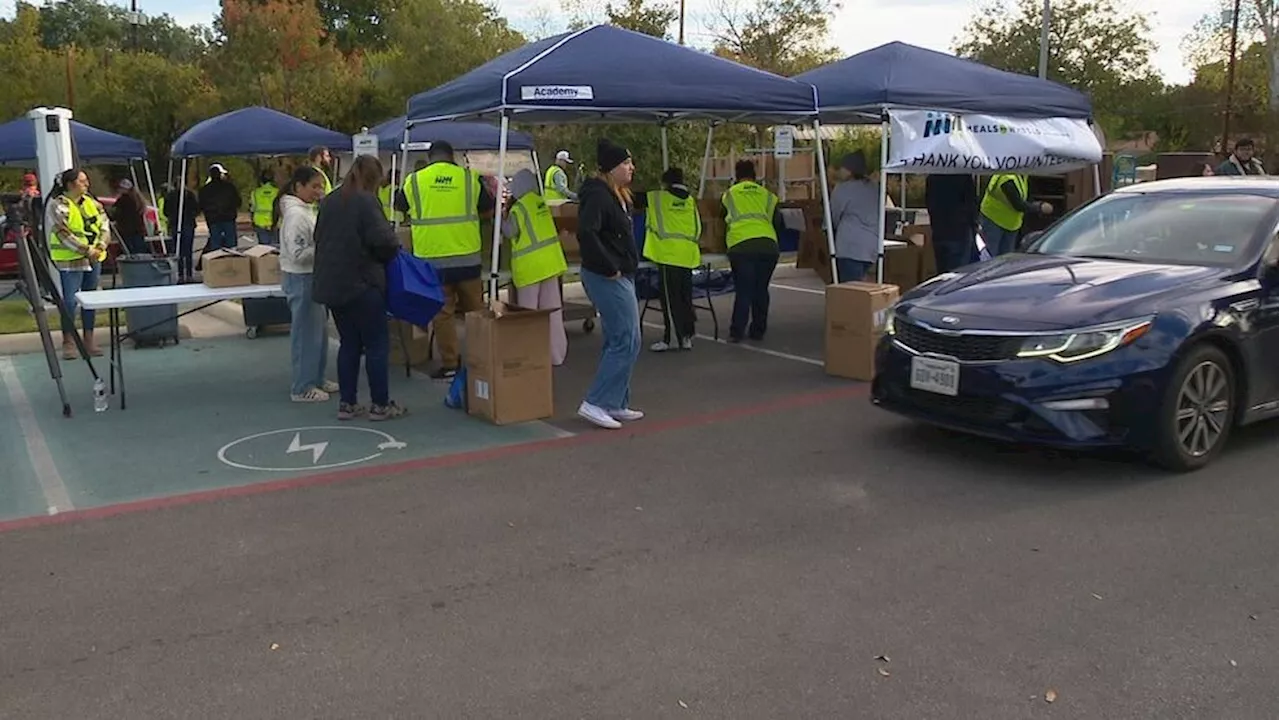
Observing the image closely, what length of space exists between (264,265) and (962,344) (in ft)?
17.4

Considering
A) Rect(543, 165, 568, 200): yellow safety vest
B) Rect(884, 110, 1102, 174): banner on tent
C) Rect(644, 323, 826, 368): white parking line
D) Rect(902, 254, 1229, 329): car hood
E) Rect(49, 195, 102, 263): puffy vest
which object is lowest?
Rect(644, 323, 826, 368): white parking line

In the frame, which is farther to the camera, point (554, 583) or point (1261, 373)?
point (1261, 373)

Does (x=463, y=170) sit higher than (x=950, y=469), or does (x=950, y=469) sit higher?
(x=463, y=170)

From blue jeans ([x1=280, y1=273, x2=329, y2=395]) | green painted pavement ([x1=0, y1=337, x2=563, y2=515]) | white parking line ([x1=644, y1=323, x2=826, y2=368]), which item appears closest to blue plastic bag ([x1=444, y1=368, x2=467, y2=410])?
green painted pavement ([x1=0, y1=337, x2=563, y2=515])

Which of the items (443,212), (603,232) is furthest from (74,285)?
(603,232)

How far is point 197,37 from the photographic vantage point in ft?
168

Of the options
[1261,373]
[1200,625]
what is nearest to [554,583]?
[1200,625]

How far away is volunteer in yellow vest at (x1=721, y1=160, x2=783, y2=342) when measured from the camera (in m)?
10.2

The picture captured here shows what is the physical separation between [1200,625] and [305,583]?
3553 millimetres

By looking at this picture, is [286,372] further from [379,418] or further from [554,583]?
[554,583]

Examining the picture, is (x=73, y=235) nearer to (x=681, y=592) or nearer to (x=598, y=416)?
(x=598, y=416)

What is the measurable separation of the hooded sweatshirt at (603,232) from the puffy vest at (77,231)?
520 centimetres

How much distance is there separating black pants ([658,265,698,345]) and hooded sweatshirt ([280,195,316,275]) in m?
3.22

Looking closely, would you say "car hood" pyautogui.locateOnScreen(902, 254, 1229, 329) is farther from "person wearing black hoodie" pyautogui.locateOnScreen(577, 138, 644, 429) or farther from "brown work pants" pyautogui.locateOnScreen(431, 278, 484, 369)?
"brown work pants" pyautogui.locateOnScreen(431, 278, 484, 369)
